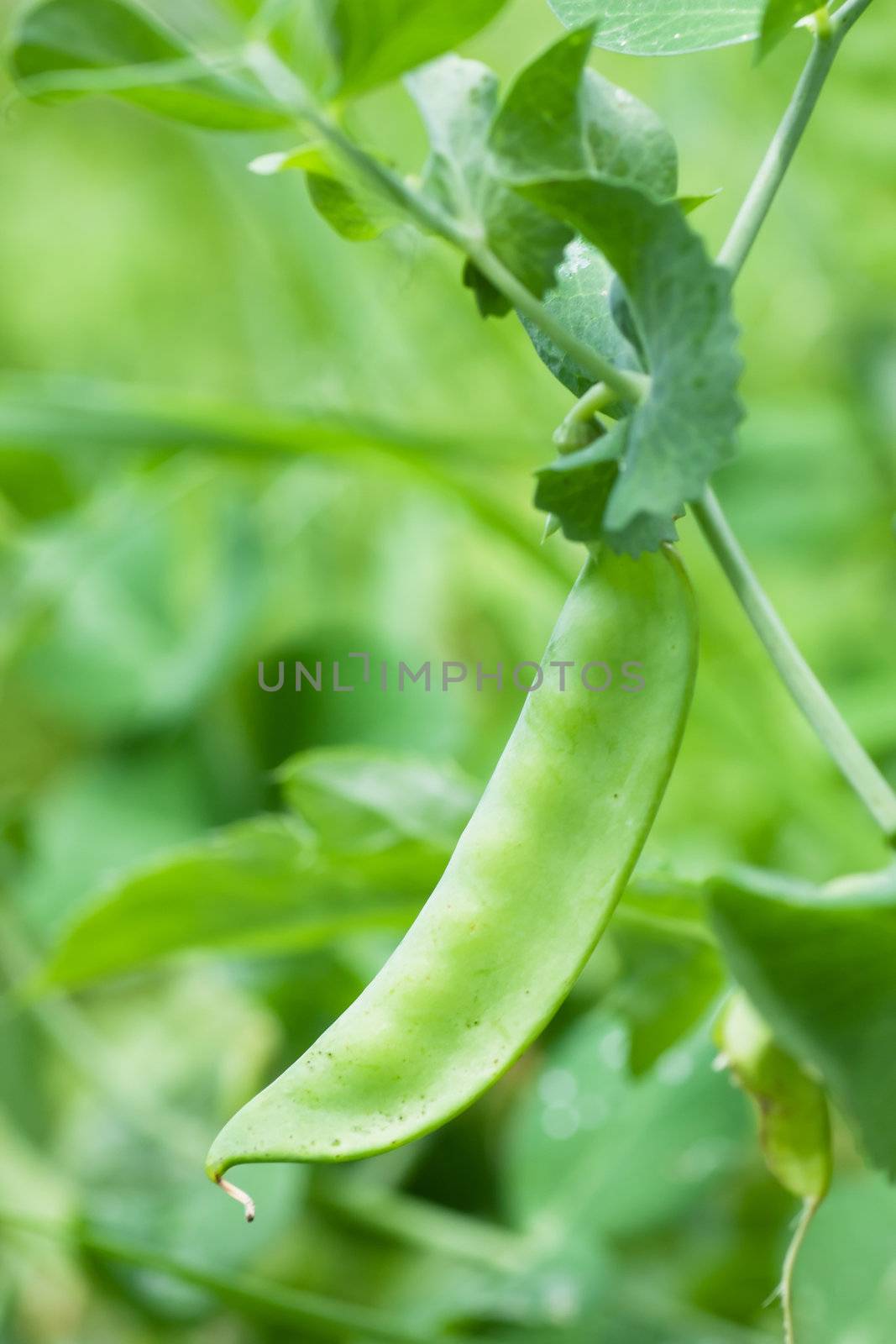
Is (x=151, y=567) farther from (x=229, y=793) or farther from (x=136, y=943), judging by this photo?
(x=136, y=943)

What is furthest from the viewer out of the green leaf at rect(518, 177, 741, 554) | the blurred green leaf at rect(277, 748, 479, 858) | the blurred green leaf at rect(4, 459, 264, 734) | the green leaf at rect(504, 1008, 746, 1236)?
the blurred green leaf at rect(4, 459, 264, 734)

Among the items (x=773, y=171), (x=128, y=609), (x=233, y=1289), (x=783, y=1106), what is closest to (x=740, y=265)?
(x=773, y=171)

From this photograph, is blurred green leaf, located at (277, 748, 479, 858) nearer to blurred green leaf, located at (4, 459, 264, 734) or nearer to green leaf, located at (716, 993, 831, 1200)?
green leaf, located at (716, 993, 831, 1200)

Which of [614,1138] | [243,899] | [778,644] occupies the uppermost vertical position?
[778,644]

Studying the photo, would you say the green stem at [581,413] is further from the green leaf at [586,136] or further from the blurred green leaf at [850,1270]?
the blurred green leaf at [850,1270]

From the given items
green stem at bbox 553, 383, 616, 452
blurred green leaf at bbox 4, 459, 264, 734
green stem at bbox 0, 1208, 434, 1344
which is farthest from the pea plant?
blurred green leaf at bbox 4, 459, 264, 734

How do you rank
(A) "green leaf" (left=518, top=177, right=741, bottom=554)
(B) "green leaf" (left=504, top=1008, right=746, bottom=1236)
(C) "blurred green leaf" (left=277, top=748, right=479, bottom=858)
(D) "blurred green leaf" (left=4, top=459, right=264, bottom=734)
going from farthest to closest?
(D) "blurred green leaf" (left=4, top=459, right=264, bottom=734) → (B) "green leaf" (left=504, top=1008, right=746, bottom=1236) → (C) "blurred green leaf" (left=277, top=748, right=479, bottom=858) → (A) "green leaf" (left=518, top=177, right=741, bottom=554)

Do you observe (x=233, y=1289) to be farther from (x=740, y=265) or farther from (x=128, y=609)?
(x=128, y=609)
